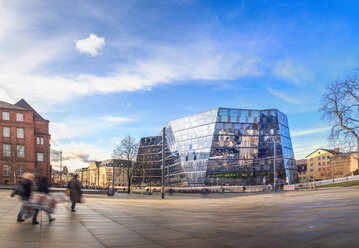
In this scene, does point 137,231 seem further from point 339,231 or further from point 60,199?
point 339,231

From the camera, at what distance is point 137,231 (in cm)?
955

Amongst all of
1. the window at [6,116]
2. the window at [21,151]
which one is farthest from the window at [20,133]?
the window at [6,116]

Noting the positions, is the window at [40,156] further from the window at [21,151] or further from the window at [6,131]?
the window at [6,131]

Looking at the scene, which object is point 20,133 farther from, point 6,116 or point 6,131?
point 6,116

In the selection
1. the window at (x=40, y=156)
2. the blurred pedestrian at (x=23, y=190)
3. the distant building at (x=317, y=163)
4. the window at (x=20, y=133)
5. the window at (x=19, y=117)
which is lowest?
the distant building at (x=317, y=163)

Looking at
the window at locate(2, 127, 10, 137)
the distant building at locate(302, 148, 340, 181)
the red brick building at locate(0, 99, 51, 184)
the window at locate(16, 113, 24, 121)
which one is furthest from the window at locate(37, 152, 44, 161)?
the distant building at locate(302, 148, 340, 181)

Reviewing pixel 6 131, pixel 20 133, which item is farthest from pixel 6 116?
pixel 20 133

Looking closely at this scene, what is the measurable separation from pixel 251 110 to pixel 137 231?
80971 millimetres

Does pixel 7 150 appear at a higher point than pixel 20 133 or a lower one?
lower

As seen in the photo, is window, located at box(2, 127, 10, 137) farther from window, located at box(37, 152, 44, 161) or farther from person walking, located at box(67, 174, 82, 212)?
person walking, located at box(67, 174, 82, 212)

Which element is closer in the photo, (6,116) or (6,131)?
(6,131)

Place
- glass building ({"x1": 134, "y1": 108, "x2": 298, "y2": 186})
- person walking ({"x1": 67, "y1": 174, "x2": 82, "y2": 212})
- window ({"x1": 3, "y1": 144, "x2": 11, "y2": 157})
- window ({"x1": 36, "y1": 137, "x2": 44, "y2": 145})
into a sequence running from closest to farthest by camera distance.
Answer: person walking ({"x1": 67, "y1": 174, "x2": 82, "y2": 212}), window ({"x1": 3, "y1": 144, "x2": 11, "y2": 157}), window ({"x1": 36, "y1": 137, "x2": 44, "y2": 145}), glass building ({"x1": 134, "y1": 108, "x2": 298, "y2": 186})

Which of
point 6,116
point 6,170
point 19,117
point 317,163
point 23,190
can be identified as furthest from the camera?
point 317,163

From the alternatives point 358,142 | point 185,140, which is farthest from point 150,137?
point 358,142
